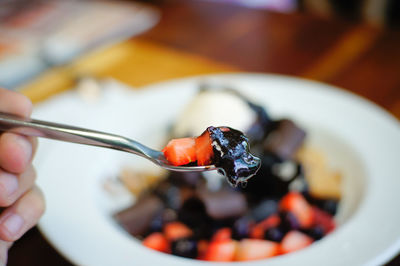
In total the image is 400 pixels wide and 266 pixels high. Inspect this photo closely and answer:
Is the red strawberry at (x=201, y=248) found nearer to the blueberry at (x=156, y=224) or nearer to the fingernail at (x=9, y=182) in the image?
the blueberry at (x=156, y=224)

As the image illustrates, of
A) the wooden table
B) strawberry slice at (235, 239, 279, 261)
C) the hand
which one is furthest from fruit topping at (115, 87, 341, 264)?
the wooden table

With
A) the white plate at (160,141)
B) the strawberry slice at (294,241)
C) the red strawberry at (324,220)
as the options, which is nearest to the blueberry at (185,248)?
the white plate at (160,141)

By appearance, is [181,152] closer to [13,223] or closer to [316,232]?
[13,223]

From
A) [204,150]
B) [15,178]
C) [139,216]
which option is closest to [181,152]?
[204,150]

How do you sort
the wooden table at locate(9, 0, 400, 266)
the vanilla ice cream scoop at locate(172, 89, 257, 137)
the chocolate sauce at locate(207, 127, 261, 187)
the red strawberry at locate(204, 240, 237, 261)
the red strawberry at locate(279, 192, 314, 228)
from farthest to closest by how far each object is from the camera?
the wooden table at locate(9, 0, 400, 266)
the vanilla ice cream scoop at locate(172, 89, 257, 137)
the red strawberry at locate(279, 192, 314, 228)
the red strawberry at locate(204, 240, 237, 261)
the chocolate sauce at locate(207, 127, 261, 187)

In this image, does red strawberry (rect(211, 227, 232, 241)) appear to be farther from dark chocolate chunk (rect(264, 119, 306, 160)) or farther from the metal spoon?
the metal spoon

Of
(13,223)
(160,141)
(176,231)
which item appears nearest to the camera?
(13,223)

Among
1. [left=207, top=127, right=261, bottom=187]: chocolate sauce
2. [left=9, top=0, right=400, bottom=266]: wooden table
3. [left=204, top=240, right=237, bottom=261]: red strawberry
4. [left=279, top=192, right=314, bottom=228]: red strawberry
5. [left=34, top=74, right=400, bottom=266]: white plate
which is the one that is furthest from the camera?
[left=9, top=0, right=400, bottom=266]: wooden table
